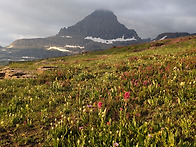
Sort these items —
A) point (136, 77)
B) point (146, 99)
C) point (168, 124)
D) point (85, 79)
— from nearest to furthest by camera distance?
point (168, 124) → point (146, 99) → point (136, 77) → point (85, 79)

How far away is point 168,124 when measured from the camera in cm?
516

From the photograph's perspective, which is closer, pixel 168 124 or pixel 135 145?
pixel 135 145

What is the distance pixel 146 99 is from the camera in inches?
295

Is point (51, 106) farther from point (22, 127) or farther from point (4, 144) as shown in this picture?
point (4, 144)

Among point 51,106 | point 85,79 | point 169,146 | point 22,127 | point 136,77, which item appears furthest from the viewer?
point 85,79

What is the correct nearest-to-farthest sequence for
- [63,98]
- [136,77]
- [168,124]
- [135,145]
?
[135,145] < [168,124] < [63,98] < [136,77]

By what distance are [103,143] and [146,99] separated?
3.65 m

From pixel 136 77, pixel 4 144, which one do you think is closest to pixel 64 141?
pixel 4 144

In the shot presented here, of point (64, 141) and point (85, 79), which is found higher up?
point (85, 79)

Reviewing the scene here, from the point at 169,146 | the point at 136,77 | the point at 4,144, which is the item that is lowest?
the point at 4,144

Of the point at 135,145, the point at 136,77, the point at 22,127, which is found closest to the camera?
the point at 135,145

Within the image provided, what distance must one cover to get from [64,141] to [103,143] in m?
1.42

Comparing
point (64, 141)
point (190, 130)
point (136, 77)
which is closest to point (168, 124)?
point (190, 130)

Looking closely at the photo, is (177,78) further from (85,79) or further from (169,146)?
(85,79)
